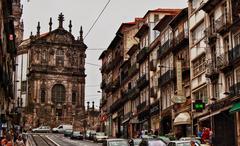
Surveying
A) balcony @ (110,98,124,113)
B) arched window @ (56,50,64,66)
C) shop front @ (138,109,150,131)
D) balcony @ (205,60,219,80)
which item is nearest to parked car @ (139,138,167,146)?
balcony @ (205,60,219,80)

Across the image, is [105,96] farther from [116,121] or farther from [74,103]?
[74,103]

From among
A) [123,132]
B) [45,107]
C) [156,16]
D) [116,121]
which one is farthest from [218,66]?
[45,107]

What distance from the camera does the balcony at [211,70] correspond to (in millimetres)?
37625

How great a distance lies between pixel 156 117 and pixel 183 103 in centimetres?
977

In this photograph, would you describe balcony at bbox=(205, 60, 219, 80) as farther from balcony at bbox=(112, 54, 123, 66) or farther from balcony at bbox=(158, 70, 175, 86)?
balcony at bbox=(112, 54, 123, 66)

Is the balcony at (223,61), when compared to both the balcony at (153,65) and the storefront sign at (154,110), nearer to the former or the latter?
the storefront sign at (154,110)

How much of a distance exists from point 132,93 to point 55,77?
1806 inches

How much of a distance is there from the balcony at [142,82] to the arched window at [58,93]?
158ft

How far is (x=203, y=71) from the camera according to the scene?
4056cm

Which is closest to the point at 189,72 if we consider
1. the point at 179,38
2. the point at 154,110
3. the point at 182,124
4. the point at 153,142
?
the point at 179,38

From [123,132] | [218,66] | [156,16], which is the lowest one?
[123,132]

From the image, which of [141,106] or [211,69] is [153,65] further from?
[211,69]

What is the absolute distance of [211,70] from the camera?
38.3 meters

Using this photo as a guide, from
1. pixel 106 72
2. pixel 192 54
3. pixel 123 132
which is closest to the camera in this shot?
pixel 192 54
